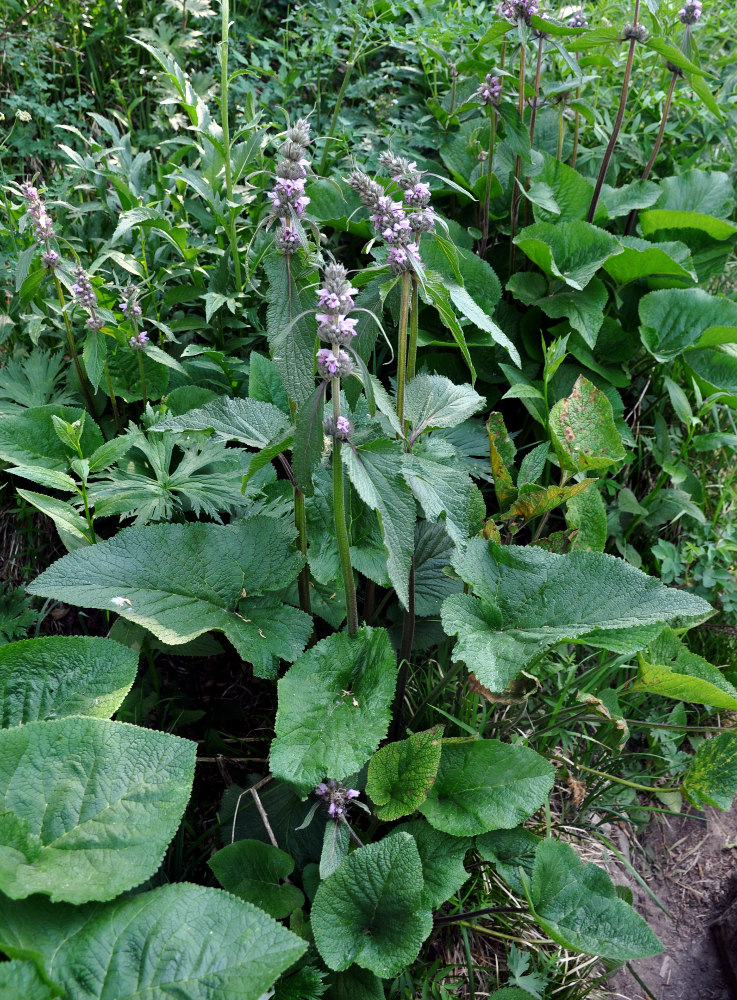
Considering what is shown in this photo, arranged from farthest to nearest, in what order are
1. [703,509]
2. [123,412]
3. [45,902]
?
[703,509] < [123,412] < [45,902]

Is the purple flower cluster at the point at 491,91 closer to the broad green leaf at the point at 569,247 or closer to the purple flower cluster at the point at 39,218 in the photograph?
the broad green leaf at the point at 569,247

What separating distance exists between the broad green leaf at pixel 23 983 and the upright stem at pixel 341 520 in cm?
82

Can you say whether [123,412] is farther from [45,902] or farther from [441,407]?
[45,902]

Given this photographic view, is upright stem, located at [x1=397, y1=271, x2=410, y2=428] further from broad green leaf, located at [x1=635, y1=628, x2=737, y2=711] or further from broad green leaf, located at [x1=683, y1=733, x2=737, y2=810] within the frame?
broad green leaf, located at [x1=683, y1=733, x2=737, y2=810]

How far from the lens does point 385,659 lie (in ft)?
5.16

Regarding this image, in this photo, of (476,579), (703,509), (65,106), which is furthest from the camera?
(65,106)

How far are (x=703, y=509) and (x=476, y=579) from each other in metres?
1.35

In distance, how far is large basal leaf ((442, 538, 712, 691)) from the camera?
61.2 inches

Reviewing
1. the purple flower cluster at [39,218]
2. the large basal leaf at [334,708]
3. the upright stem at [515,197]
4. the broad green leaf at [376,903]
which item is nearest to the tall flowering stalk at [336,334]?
the large basal leaf at [334,708]

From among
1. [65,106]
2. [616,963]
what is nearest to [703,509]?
[616,963]

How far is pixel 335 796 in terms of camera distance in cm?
157

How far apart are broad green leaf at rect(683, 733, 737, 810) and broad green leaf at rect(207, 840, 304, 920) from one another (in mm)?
921

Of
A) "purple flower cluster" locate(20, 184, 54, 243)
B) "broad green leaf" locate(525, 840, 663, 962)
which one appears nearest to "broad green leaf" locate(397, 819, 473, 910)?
"broad green leaf" locate(525, 840, 663, 962)

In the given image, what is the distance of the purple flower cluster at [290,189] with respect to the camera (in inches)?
53.8
